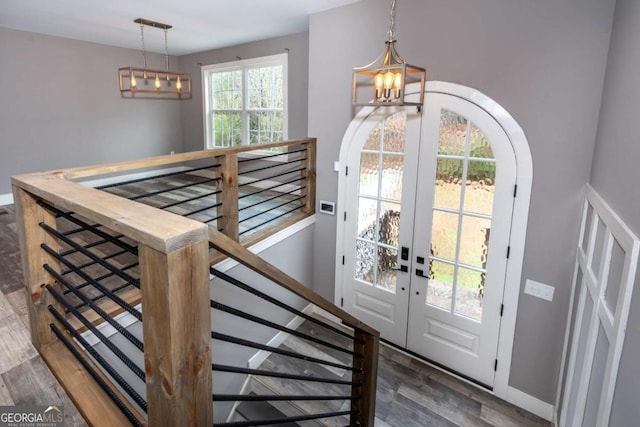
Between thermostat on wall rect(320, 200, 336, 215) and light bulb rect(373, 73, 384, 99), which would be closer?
Result: light bulb rect(373, 73, 384, 99)

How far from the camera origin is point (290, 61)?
215 inches

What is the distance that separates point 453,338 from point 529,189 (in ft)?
5.18

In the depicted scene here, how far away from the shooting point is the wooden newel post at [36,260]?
1.28 metres

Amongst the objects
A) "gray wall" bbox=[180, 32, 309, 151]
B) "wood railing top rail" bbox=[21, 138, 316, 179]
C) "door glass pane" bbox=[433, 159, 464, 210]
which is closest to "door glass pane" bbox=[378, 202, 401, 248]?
"door glass pane" bbox=[433, 159, 464, 210]

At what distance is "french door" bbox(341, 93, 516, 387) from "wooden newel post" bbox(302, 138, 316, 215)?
0.48 metres

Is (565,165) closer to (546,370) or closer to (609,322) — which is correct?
(609,322)

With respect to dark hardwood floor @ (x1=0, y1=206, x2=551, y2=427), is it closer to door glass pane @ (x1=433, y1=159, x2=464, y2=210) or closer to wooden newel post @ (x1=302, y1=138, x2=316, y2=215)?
wooden newel post @ (x1=302, y1=138, x2=316, y2=215)

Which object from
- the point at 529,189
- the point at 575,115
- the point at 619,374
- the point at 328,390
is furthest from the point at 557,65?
the point at 328,390

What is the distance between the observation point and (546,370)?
299 centimetres

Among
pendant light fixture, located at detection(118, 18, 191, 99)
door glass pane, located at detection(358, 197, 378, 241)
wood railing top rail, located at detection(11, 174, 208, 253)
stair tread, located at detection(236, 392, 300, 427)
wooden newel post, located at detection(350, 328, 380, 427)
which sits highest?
pendant light fixture, located at detection(118, 18, 191, 99)

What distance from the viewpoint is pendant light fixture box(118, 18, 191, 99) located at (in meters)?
4.80

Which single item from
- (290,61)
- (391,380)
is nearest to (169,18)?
(290,61)

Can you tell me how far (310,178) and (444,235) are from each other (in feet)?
5.36

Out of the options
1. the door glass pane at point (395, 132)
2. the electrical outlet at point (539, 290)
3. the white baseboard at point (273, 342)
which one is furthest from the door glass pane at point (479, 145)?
the white baseboard at point (273, 342)
